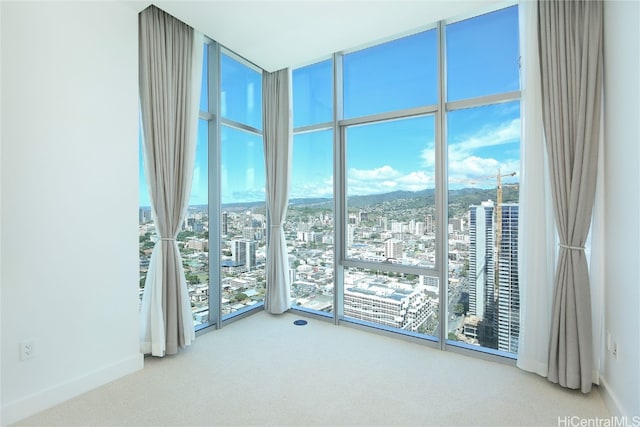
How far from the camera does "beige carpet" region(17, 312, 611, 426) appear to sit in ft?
5.85

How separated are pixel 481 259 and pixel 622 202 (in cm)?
102

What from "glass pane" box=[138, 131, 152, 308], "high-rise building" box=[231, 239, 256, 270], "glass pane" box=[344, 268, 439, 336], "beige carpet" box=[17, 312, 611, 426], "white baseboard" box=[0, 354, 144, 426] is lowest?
"beige carpet" box=[17, 312, 611, 426]

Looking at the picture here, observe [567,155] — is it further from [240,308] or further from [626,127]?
[240,308]

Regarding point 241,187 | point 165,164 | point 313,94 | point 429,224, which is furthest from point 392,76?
point 165,164

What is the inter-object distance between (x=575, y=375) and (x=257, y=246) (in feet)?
9.91

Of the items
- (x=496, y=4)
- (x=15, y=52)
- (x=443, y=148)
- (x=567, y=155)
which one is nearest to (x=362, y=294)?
(x=443, y=148)

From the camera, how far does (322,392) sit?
2035 mm

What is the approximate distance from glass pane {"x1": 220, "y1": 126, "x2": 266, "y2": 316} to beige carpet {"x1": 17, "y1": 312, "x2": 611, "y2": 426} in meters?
0.81

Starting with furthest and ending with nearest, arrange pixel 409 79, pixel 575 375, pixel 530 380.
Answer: pixel 409 79, pixel 530 380, pixel 575 375

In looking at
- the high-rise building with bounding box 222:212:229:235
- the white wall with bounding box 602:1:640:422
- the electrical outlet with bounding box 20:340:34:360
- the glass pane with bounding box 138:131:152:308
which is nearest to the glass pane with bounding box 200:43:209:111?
the glass pane with bounding box 138:131:152:308

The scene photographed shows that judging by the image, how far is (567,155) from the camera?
206cm

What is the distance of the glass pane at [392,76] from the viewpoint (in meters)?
2.80

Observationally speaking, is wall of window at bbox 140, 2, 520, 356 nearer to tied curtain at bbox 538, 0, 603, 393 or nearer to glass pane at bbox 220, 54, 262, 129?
glass pane at bbox 220, 54, 262, 129

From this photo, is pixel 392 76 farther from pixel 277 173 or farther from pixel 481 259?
pixel 481 259
